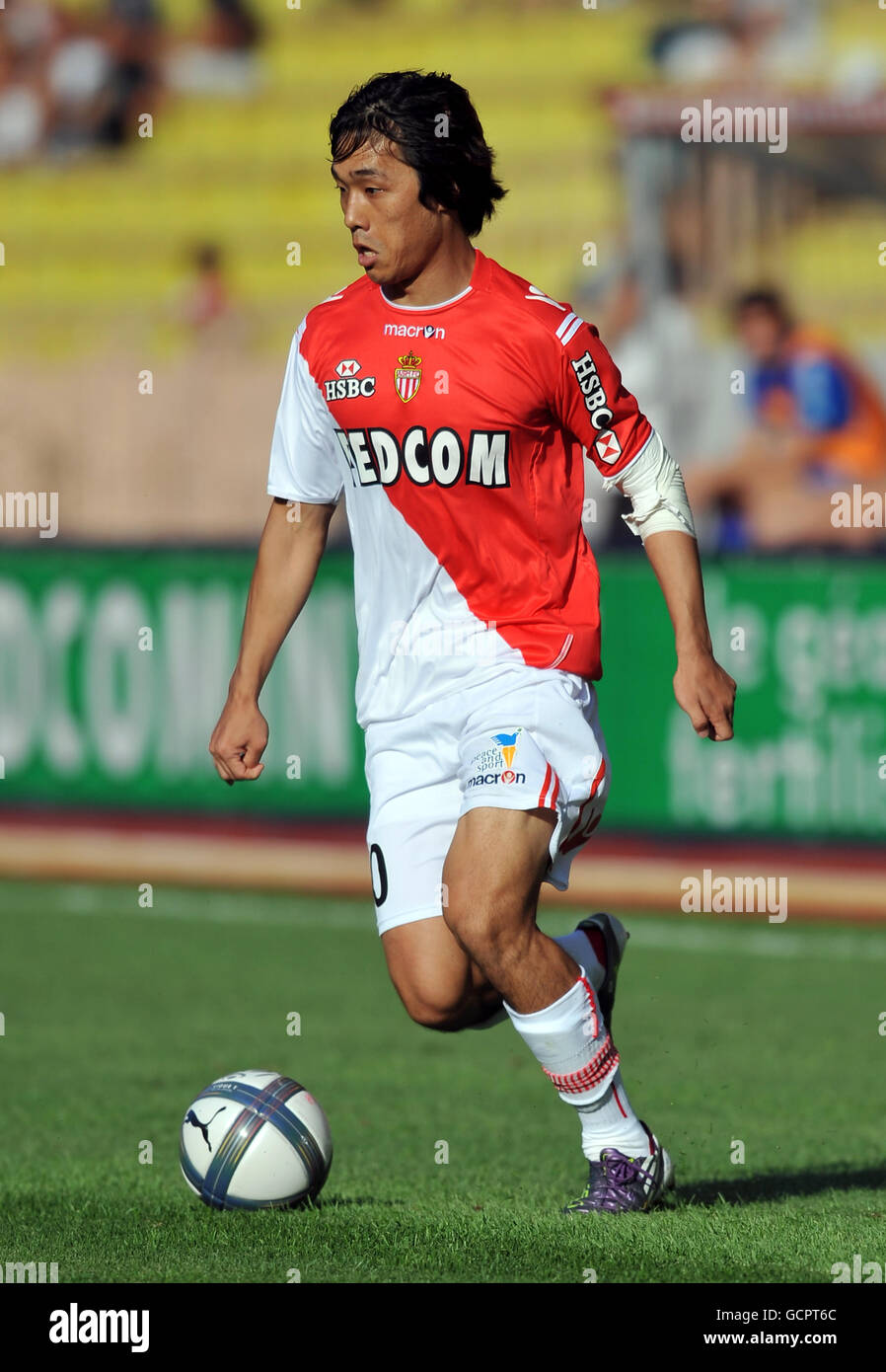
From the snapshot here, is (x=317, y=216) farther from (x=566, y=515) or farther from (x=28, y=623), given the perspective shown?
(x=566, y=515)

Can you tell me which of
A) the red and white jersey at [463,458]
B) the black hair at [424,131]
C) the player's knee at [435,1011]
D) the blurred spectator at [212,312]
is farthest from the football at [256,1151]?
the blurred spectator at [212,312]

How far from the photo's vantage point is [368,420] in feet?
16.4

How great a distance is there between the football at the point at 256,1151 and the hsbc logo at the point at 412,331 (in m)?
1.86

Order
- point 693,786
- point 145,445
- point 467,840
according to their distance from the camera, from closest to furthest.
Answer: point 467,840 < point 693,786 < point 145,445

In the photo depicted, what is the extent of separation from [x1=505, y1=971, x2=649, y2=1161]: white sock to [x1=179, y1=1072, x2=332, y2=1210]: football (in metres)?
0.63

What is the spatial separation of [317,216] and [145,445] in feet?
11.4

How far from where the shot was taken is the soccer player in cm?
486

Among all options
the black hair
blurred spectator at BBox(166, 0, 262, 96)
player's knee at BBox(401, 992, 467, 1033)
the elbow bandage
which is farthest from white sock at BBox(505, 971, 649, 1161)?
blurred spectator at BBox(166, 0, 262, 96)

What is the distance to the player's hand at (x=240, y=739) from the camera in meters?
5.27

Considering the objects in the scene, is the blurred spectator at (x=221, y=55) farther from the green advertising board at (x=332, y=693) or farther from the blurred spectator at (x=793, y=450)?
the green advertising board at (x=332, y=693)

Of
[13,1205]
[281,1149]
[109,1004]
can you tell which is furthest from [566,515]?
[109,1004]

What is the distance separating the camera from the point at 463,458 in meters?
4.93
